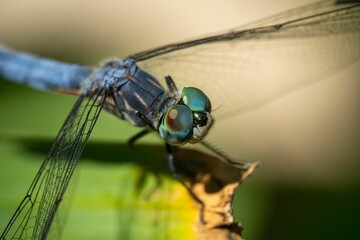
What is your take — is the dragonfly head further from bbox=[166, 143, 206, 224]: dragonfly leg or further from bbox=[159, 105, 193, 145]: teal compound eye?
bbox=[166, 143, 206, 224]: dragonfly leg

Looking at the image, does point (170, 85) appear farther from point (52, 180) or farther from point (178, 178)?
point (52, 180)

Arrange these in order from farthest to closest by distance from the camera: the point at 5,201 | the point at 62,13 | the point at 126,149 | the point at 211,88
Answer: the point at 62,13 < the point at 211,88 < the point at 126,149 < the point at 5,201

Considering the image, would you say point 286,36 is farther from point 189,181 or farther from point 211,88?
point 189,181

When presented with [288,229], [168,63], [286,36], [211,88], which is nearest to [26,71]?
[168,63]

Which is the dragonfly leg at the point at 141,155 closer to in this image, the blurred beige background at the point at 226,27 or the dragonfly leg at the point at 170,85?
the dragonfly leg at the point at 170,85

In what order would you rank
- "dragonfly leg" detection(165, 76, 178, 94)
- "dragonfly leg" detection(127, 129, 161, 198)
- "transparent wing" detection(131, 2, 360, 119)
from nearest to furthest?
"dragonfly leg" detection(127, 129, 161, 198) → "dragonfly leg" detection(165, 76, 178, 94) → "transparent wing" detection(131, 2, 360, 119)

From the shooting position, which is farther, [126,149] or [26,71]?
[26,71]

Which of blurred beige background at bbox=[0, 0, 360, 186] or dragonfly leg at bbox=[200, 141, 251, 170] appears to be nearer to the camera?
dragonfly leg at bbox=[200, 141, 251, 170]

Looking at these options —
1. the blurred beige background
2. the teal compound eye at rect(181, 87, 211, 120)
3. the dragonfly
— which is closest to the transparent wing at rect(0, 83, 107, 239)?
the dragonfly
